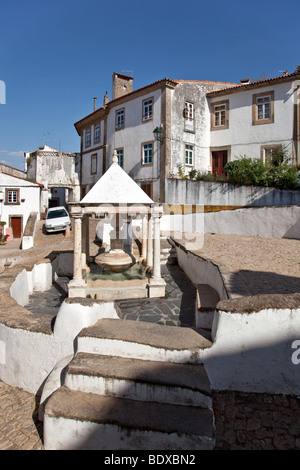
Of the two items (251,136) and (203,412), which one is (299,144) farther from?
(203,412)

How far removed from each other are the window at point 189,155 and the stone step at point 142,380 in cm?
2109

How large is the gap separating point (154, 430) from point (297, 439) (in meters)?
1.42

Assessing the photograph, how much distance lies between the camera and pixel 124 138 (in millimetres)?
24953

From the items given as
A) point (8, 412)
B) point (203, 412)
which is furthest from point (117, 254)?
point (203, 412)

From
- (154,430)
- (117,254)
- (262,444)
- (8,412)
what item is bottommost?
(8,412)

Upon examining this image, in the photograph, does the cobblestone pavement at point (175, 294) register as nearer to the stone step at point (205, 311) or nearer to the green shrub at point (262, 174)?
the stone step at point (205, 311)

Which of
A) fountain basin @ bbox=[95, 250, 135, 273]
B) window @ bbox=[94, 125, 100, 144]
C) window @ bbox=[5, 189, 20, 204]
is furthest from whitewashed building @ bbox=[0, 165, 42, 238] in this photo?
fountain basin @ bbox=[95, 250, 135, 273]

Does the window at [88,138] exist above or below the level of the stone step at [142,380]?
above

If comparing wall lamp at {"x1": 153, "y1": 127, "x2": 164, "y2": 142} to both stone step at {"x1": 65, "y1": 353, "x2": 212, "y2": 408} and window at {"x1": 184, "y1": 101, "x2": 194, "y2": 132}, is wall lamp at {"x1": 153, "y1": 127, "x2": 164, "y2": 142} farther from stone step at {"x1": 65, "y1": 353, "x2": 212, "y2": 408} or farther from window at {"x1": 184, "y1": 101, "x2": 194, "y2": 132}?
stone step at {"x1": 65, "y1": 353, "x2": 212, "y2": 408}

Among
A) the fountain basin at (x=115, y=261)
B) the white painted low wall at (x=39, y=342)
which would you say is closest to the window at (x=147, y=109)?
the fountain basin at (x=115, y=261)

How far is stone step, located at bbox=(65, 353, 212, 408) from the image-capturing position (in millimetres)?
3021

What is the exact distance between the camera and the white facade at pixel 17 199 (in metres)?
25.2

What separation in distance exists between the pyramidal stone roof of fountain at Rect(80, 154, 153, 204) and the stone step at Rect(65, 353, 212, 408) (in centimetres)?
461

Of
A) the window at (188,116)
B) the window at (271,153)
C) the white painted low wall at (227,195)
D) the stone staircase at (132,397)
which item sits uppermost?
the window at (188,116)
